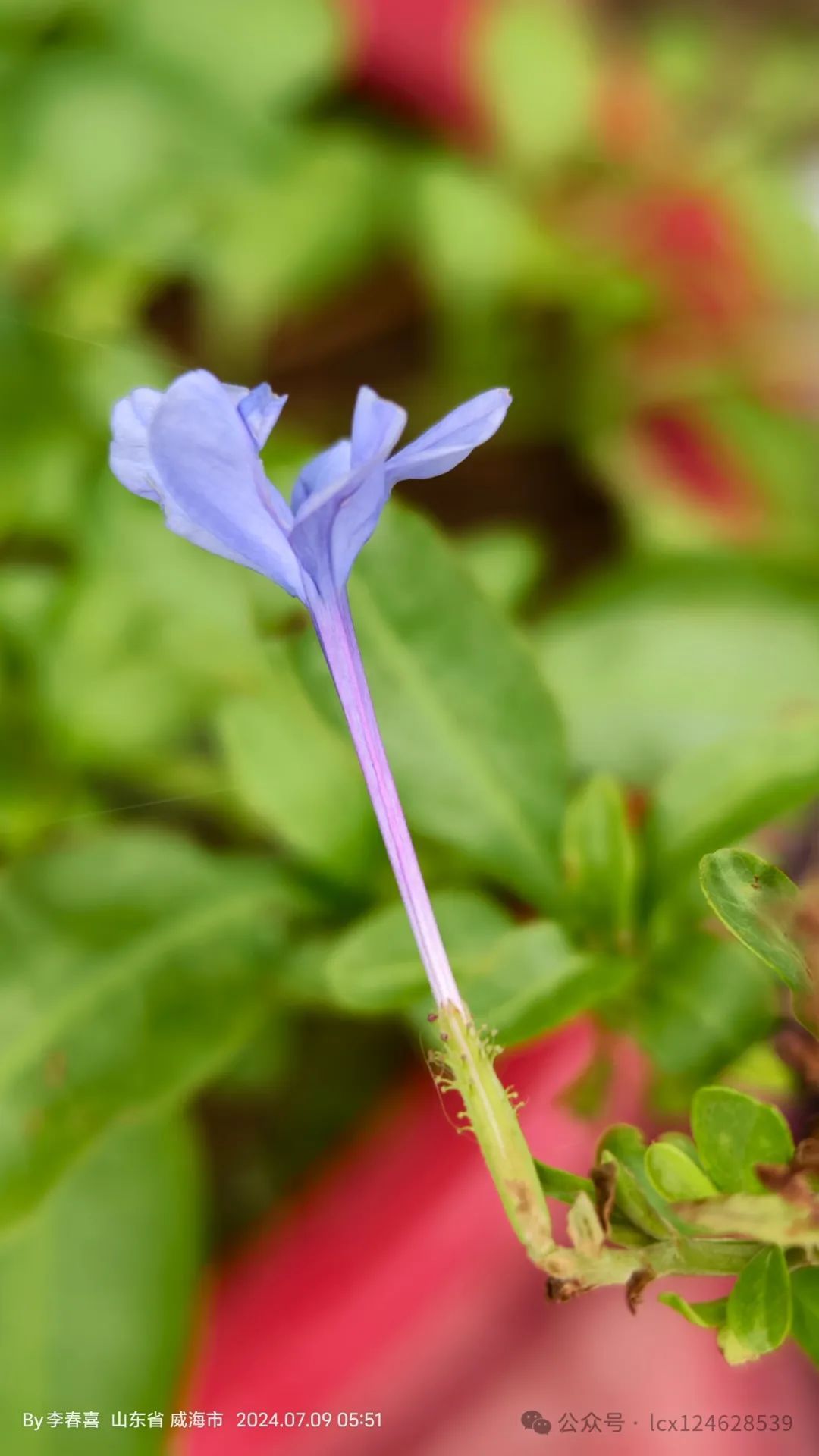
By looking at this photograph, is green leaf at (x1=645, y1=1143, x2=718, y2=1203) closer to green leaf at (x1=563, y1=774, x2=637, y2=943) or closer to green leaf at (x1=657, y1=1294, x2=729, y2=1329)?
green leaf at (x1=657, y1=1294, x2=729, y2=1329)

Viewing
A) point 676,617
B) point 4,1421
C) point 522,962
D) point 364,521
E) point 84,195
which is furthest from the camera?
point 84,195

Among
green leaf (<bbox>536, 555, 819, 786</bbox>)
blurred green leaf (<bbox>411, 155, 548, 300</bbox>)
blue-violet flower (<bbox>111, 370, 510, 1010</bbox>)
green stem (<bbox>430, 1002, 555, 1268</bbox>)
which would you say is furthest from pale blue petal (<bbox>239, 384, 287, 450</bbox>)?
blurred green leaf (<bbox>411, 155, 548, 300</bbox>)

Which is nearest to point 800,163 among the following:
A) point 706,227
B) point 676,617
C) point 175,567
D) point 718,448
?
point 706,227

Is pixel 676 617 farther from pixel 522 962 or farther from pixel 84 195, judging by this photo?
pixel 84 195

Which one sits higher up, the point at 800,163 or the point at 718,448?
the point at 800,163

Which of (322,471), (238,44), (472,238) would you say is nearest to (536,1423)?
(322,471)

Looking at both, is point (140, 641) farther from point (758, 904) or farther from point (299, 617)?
point (758, 904)
